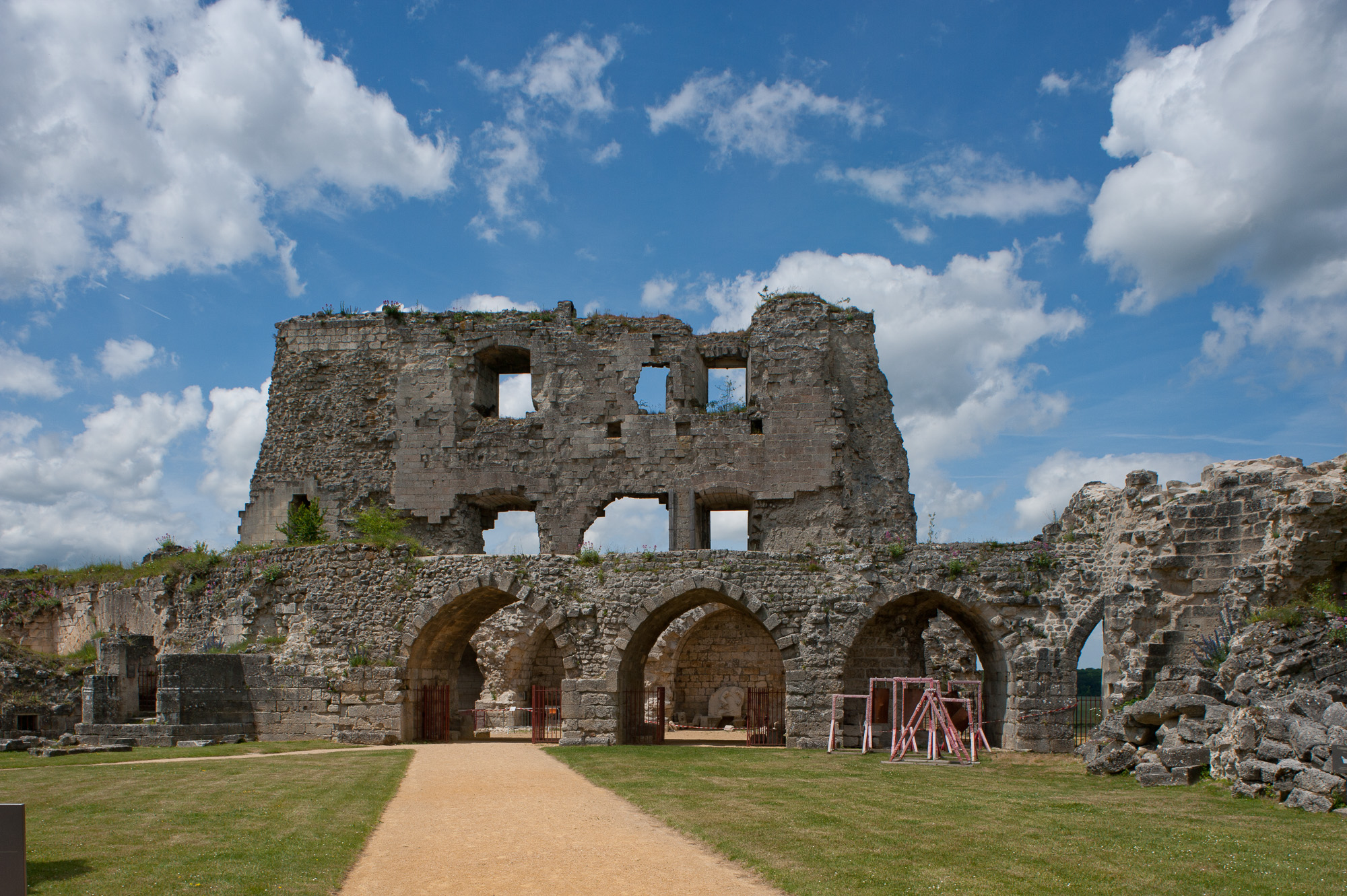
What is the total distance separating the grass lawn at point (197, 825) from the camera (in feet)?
23.8

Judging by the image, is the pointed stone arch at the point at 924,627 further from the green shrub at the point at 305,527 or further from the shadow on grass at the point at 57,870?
the shadow on grass at the point at 57,870

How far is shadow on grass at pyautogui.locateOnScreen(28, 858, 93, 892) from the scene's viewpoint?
7145 mm

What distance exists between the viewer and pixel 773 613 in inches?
790

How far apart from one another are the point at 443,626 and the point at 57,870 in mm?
14340

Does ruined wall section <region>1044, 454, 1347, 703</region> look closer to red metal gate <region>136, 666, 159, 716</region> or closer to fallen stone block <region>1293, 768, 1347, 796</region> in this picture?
fallen stone block <region>1293, 768, 1347, 796</region>

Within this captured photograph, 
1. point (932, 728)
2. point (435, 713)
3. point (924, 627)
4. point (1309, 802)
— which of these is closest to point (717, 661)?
point (924, 627)

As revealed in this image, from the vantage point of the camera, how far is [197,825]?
31.2 ft

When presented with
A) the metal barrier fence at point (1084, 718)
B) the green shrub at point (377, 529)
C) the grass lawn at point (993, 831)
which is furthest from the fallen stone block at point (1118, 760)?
the green shrub at point (377, 529)

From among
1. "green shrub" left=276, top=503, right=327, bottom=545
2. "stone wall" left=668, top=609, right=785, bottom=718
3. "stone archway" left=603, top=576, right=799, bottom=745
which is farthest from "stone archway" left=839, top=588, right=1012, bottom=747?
"green shrub" left=276, top=503, right=327, bottom=545

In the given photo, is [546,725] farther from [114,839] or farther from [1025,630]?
[114,839]

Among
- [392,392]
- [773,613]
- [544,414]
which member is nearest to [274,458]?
[392,392]

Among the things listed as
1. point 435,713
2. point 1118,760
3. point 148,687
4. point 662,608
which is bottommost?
point 435,713

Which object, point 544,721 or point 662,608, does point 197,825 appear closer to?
point 662,608

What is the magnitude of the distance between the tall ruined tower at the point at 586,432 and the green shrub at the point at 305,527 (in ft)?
5.29
